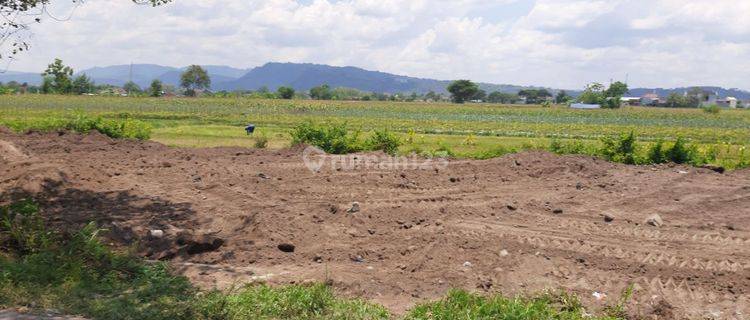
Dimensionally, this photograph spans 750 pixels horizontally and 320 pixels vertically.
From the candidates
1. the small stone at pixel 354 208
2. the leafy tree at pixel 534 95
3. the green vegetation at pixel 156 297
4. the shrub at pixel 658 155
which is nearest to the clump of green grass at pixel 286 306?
the green vegetation at pixel 156 297

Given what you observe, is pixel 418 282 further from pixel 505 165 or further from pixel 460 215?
pixel 505 165

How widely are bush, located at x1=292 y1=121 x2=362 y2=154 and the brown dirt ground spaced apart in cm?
179

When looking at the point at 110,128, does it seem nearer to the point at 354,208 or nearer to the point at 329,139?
the point at 329,139

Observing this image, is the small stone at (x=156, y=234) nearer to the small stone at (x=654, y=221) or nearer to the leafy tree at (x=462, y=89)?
the small stone at (x=654, y=221)

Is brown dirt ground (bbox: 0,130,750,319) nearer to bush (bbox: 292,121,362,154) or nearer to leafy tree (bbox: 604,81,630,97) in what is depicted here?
bush (bbox: 292,121,362,154)

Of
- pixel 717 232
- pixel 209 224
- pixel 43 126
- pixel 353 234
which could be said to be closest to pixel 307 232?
pixel 353 234

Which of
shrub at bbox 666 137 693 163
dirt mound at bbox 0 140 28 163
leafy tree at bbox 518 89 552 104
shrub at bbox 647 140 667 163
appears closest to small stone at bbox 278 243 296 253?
dirt mound at bbox 0 140 28 163

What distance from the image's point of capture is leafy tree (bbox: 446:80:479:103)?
97062 millimetres

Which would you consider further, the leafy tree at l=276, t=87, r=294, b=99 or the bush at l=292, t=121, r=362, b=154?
the leafy tree at l=276, t=87, r=294, b=99

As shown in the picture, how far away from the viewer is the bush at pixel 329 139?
49.0ft

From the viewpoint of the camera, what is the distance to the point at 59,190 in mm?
9609

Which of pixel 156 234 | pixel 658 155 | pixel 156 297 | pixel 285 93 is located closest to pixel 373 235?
pixel 156 234

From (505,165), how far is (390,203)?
3636 millimetres

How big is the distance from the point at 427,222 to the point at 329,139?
658cm
